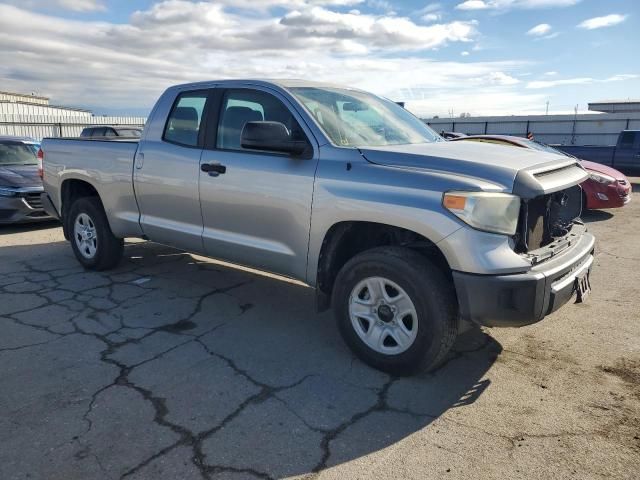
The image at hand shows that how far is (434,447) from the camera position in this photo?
9.04 feet

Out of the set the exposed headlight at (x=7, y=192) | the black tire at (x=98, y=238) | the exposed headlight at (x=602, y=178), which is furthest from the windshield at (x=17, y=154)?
the exposed headlight at (x=602, y=178)

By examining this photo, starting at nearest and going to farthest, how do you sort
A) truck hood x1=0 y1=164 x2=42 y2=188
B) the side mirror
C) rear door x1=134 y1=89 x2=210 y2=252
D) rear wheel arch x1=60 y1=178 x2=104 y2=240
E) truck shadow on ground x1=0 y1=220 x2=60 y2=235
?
the side mirror, rear door x1=134 y1=89 x2=210 y2=252, rear wheel arch x1=60 y1=178 x2=104 y2=240, truck hood x1=0 y1=164 x2=42 y2=188, truck shadow on ground x1=0 y1=220 x2=60 y2=235

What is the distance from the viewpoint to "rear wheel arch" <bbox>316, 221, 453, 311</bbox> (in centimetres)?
350

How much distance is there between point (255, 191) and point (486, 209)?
6.05 ft

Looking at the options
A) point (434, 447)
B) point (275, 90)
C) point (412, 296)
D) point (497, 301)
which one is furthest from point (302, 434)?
point (275, 90)

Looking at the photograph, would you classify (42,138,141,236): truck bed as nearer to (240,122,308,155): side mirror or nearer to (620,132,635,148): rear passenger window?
(240,122,308,155): side mirror

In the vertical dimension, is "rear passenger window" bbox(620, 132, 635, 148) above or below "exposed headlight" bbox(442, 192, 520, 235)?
above

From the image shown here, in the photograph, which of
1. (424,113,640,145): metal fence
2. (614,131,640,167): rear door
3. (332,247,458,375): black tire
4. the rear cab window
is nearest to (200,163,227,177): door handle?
(332,247,458,375): black tire

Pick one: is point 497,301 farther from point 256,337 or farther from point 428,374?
point 256,337

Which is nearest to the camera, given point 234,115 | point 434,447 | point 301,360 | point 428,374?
point 434,447

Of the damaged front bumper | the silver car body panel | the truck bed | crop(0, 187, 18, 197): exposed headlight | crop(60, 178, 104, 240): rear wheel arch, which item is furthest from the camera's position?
crop(0, 187, 18, 197): exposed headlight

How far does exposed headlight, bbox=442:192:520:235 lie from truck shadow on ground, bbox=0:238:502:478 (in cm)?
112

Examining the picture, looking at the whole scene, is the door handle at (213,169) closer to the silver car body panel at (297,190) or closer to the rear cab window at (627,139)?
the silver car body panel at (297,190)

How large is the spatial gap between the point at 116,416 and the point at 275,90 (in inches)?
106
